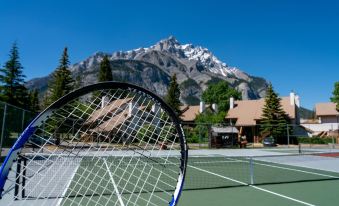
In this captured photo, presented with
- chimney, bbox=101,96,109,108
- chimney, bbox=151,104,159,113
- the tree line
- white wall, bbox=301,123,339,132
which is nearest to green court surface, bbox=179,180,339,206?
chimney, bbox=151,104,159,113

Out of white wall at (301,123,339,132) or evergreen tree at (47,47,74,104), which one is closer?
evergreen tree at (47,47,74,104)

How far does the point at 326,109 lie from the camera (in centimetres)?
5447

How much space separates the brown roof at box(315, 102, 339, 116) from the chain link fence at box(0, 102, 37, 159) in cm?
5059

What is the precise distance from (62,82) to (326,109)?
136 ft

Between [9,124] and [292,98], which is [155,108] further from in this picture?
[292,98]

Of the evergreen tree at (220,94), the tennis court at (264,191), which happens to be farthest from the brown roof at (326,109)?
the tennis court at (264,191)

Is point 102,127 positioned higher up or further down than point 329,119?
further down

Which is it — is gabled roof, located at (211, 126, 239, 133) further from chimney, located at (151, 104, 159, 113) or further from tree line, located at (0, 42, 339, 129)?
chimney, located at (151, 104, 159, 113)

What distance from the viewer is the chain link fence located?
35.9ft

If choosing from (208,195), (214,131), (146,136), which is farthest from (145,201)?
(214,131)

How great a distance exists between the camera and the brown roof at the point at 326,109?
2092 inches

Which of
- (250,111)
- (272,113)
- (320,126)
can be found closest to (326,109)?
(320,126)

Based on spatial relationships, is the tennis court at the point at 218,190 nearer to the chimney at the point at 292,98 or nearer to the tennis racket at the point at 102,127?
the tennis racket at the point at 102,127

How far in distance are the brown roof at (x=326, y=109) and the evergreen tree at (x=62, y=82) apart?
39.0 metres
